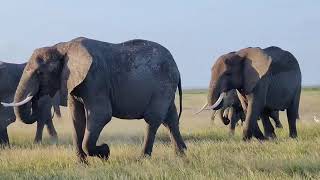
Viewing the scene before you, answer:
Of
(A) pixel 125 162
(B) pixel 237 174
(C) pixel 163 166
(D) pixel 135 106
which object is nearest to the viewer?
(B) pixel 237 174

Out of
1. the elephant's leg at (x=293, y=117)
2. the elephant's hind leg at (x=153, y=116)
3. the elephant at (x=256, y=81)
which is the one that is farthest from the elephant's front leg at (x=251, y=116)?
the elephant's hind leg at (x=153, y=116)

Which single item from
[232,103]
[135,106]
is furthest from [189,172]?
[232,103]

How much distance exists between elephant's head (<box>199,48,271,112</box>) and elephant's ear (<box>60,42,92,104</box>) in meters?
4.08

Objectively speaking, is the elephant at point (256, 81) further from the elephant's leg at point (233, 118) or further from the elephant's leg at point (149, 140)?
the elephant's leg at point (149, 140)

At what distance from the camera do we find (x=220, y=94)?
11.9 m

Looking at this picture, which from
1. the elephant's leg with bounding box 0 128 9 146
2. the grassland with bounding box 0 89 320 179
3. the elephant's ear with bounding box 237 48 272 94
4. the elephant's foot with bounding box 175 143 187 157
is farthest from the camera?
the elephant's leg with bounding box 0 128 9 146

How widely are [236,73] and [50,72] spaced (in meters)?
4.88

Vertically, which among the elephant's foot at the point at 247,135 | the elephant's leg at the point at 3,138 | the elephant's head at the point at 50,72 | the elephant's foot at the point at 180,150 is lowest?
the elephant's leg at the point at 3,138

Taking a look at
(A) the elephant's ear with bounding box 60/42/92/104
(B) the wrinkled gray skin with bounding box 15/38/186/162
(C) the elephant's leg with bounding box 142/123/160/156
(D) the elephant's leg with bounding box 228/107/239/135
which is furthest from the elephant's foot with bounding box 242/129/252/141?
(A) the elephant's ear with bounding box 60/42/92/104

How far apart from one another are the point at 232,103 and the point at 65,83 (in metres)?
9.46

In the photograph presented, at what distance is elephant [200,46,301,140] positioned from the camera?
11.9m

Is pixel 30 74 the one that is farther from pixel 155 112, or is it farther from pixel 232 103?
pixel 232 103

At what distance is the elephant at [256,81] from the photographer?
11.9 meters

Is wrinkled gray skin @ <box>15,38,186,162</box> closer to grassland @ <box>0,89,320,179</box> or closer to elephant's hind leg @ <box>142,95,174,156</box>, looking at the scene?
elephant's hind leg @ <box>142,95,174,156</box>
